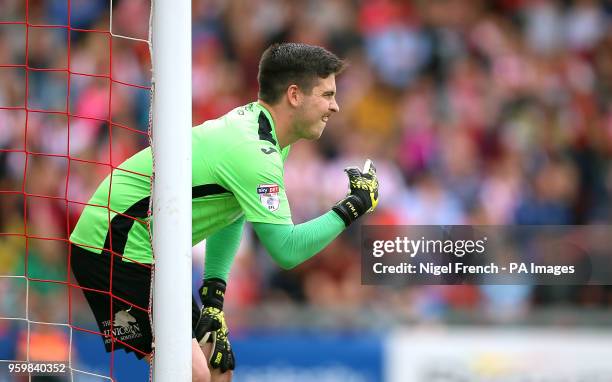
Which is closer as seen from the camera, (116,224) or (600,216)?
(116,224)

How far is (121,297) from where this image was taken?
479 cm

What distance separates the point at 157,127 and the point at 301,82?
842 mm

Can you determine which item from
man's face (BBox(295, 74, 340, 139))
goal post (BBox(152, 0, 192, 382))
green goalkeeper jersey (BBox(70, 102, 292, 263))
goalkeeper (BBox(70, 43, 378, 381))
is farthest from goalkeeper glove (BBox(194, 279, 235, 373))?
man's face (BBox(295, 74, 340, 139))

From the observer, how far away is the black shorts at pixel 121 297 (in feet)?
15.6

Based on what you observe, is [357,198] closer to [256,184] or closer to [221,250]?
[256,184]

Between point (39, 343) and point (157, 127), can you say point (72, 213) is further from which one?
point (157, 127)

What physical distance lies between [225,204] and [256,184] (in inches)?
9.2

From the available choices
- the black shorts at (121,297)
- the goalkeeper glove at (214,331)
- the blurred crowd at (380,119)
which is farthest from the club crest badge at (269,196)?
the blurred crowd at (380,119)

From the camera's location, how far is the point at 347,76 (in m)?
10.6

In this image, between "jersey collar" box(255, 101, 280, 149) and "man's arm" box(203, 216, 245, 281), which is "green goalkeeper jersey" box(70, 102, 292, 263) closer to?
"jersey collar" box(255, 101, 280, 149)

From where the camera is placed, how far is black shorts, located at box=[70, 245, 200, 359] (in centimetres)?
474

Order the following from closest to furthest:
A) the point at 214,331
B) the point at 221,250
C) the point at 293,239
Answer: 1. the point at 293,239
2. the point at 214,331
3. the point at 221,250

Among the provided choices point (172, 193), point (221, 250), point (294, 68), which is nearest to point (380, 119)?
point (221, 250)

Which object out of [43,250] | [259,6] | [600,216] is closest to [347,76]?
[259,6]
